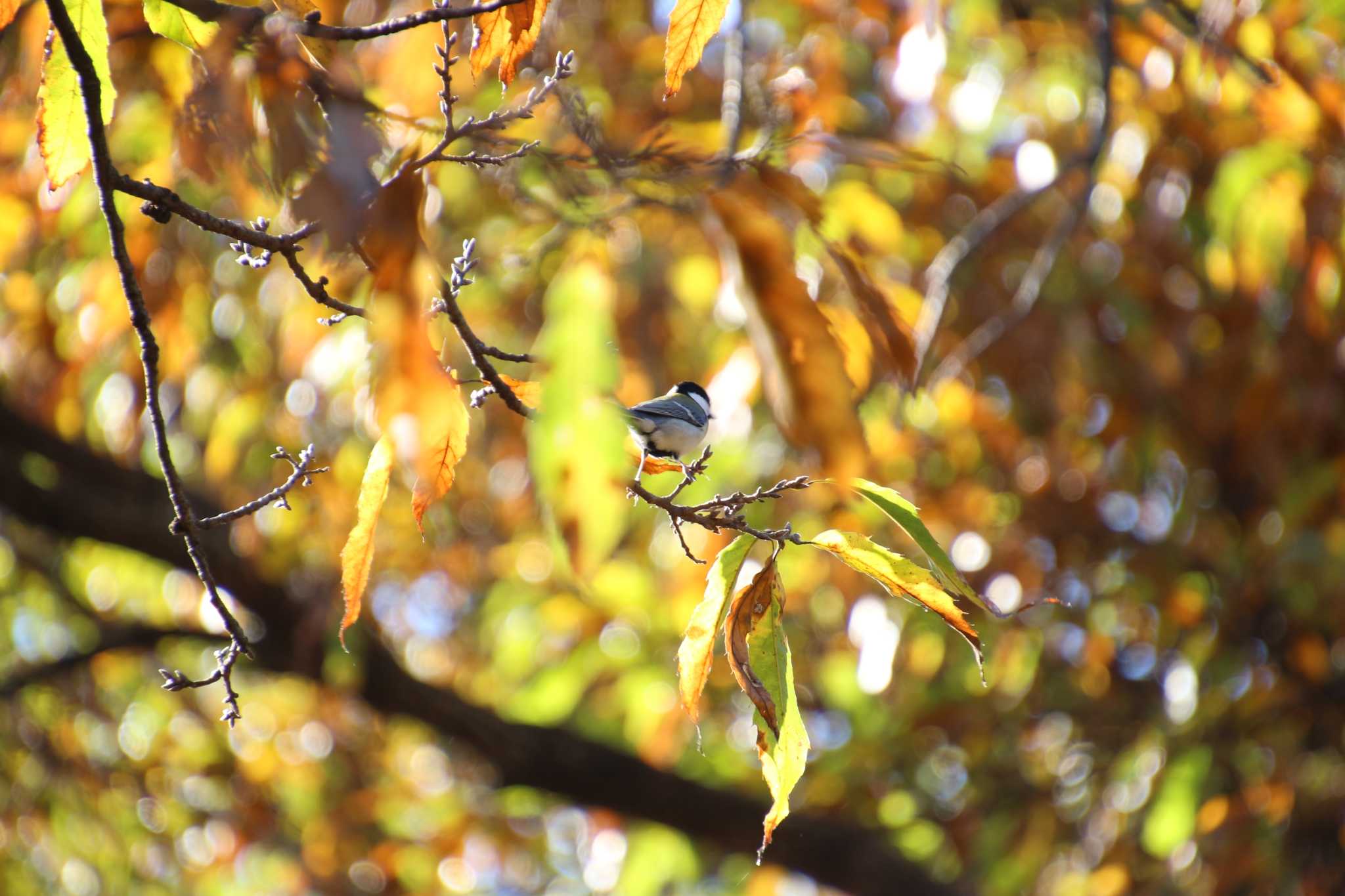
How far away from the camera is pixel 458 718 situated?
4.11 metres

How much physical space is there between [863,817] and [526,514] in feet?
7.26

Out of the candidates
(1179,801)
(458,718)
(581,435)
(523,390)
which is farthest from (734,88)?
(1179,801)

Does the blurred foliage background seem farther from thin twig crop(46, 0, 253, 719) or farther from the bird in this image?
thin twig crop(46, 0, 253, 719)

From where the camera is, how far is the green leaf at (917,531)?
112cm

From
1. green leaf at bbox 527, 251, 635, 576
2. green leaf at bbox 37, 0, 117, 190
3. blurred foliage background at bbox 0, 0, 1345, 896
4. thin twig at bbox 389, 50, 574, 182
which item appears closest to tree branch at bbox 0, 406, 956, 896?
blurred foliage background at bbox 0, 0, 1345, 896

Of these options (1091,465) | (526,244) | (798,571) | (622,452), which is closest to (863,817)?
(798,571)

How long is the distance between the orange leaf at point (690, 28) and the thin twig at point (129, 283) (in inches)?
20.9

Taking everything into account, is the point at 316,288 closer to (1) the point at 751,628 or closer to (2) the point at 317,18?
(2) the point at 317,18

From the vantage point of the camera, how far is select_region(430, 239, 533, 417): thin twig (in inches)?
44.8

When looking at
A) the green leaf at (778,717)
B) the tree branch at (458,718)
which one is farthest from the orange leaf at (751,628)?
the tree branch at (458,718)

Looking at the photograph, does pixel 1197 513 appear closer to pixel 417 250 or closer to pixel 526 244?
pixel 526 244

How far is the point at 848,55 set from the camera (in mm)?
5359

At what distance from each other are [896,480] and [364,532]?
3.28 m

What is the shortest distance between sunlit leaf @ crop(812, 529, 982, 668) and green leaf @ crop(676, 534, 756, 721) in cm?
9
